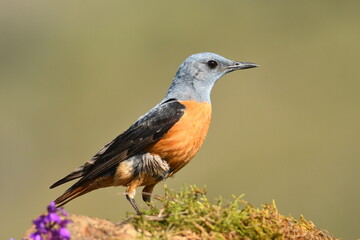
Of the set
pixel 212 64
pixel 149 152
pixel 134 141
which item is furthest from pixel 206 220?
pixel 212 64

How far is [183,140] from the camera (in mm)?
7535

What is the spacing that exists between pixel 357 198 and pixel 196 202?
17.5m

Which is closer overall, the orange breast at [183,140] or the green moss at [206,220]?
the green moss at [206,220]

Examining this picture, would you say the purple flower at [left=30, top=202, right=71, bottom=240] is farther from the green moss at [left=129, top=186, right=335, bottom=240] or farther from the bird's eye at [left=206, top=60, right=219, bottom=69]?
the bird's eye at [left=206, top=60, right=219, bottom=69]

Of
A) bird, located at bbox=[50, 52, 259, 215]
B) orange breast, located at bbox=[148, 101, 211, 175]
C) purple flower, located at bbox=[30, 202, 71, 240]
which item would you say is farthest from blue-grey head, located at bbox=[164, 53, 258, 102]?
purple flower, located at bbox=[30, 202, 71, 240]

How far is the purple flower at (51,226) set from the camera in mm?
4207

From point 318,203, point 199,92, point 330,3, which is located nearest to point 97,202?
point 318,203

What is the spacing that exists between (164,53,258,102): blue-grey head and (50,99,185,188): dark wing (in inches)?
17.5

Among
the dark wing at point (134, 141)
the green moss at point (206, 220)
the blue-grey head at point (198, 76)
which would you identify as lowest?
the green moss at point (206, 220)

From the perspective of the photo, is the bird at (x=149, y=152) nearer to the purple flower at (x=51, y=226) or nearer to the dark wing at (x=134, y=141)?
the dark wing at (x=134, y=141)

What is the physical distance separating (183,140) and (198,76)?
133 cm

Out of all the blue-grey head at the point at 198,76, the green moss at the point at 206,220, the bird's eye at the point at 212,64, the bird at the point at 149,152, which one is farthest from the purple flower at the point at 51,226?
the bird's eye at the point at 212,64

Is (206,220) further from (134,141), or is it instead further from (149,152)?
(134,141)

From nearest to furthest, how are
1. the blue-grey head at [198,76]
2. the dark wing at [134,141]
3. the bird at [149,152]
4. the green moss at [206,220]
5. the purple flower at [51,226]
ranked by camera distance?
the purple flower at [51,226], the green moss at [206,220], the bird at [149,152], the dark wing at [134,141], the blue-grey head at [198,76]
